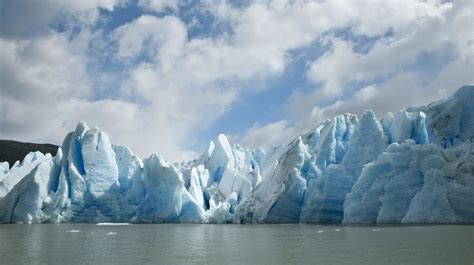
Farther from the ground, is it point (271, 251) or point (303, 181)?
point (303, 181)

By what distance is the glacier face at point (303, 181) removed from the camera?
2756 cm

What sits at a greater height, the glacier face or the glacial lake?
the glacier face

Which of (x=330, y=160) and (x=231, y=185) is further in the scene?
(x=231, y=185)

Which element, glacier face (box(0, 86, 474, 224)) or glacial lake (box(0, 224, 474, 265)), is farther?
glacier face (box(0, 86, 474, 224))

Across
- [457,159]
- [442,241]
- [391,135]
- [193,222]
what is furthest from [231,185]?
[442,241]

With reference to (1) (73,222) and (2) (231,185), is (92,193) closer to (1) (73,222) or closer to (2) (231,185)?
(1) (73,222)

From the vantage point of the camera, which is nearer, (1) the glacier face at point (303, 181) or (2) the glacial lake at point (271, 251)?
(2) the glacial lake at point (271, 251)

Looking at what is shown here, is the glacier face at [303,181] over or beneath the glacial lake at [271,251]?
over

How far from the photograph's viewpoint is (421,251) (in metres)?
14.2

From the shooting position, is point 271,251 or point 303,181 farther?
point 303,181

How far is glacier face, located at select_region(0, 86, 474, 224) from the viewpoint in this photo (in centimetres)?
2756

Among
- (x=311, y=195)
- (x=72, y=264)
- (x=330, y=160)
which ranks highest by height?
(x=330, y=160)

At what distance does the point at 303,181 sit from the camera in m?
35.0

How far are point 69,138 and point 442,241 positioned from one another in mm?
36522
